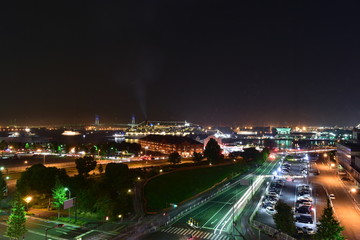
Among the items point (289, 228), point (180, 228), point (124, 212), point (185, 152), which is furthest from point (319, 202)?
point (185, 152)

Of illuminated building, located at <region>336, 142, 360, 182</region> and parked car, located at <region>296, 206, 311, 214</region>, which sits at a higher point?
illuminated building, located at <region>336, 142, 360, 182</region>

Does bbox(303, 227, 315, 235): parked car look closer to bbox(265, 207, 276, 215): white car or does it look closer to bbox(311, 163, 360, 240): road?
bbox(311, 163, 360, 240): road

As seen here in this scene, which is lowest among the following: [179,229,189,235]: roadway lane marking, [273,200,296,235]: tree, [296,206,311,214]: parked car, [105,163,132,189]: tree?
[179,229,189,235]: roadway lane marking

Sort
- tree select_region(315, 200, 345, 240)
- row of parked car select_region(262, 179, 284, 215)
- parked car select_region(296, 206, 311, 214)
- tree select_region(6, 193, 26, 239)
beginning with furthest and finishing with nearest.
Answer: row of parked car select_region(262, 179, 284, 215) → parked car select_region(296, 206, 311, 214) → tree select_region(6, 193, 26, 239) → tree select_region(315, 200, 345, 240)

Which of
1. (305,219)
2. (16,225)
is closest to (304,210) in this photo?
(305,219)

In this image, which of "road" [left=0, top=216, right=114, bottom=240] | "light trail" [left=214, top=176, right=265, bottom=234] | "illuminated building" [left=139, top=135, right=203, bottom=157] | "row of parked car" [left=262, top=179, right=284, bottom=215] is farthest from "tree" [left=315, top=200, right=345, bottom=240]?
"illuminated building" [left=139, top=135, right=203, bottom=157]

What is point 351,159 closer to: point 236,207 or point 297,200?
point 297,200

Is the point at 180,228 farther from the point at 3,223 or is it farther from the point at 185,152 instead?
the point at 185,152
